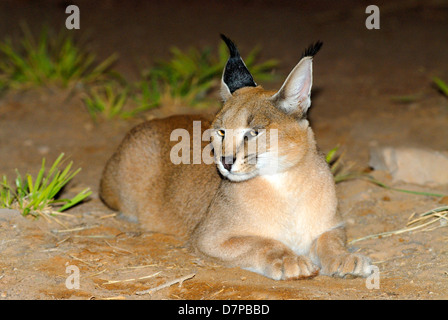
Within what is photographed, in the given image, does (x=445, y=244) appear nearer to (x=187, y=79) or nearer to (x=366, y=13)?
(x=187, y=79)

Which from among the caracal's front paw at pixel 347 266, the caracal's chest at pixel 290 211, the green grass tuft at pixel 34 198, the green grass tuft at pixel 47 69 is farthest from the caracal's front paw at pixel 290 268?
the green grass tuft at pixel 47 69

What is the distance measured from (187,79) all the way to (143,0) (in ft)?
21.9

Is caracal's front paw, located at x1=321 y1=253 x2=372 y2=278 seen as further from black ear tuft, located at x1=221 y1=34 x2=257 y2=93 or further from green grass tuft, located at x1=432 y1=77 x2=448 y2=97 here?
green grass tuft, located at x1=432 y1=77 x2=448 y2=97

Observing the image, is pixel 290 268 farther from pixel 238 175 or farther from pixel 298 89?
pixel 298 89

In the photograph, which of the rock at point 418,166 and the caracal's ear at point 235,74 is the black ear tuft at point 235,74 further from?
the rock at point 418,166

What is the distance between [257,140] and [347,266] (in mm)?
1289

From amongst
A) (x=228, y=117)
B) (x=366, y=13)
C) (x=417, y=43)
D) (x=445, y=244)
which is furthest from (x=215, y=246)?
(x=366, y=13)

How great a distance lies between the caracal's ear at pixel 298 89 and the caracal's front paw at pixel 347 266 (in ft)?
4.09

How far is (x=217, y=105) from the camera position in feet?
34.9

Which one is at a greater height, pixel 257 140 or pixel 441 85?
pixel 441 85

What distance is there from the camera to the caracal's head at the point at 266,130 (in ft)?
16.3

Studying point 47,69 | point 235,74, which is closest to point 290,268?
point 235,74

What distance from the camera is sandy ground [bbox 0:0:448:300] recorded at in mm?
5066

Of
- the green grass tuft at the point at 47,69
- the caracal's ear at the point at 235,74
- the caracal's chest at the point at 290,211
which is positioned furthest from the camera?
the green grass tuft at the point at 47,69
